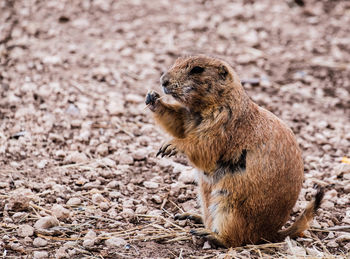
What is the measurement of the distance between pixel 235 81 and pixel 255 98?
8.45 feet

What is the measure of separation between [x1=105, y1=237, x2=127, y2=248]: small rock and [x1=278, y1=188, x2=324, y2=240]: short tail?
124cm

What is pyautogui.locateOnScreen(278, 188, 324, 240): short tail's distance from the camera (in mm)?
4145

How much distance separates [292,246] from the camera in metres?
4.21

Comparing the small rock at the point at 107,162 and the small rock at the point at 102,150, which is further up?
the small rock at the point at 102,150

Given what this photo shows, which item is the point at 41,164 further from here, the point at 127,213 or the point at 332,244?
the point at 332,244

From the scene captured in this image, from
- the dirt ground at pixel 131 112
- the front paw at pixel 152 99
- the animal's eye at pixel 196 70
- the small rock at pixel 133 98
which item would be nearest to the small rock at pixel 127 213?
the dirt ground at pixel 131 112

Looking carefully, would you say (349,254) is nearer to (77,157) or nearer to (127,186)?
(127,186)

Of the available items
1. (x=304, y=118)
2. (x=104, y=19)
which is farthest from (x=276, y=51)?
(x=104, y=19)

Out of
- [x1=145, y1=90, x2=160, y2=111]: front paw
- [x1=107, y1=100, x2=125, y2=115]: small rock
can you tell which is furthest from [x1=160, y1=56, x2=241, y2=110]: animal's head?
[x1=107, y1=100, x2=125, y2=115]: small rock

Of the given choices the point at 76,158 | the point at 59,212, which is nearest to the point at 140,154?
the point at 76,158

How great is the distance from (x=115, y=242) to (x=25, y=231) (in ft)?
2.21

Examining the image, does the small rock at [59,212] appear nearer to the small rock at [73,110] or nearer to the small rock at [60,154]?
the small rock at [60,154]

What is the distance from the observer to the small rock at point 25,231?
4.05 metres

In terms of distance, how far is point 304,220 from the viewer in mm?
4258
